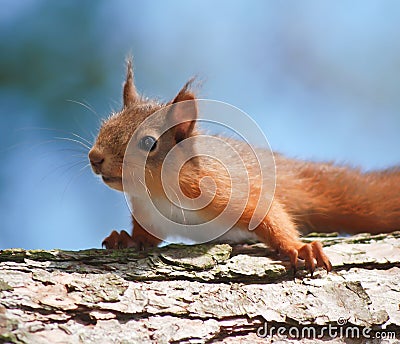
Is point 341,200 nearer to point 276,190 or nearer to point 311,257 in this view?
point 276,190

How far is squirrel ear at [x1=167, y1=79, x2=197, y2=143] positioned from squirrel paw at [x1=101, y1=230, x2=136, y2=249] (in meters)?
0.67

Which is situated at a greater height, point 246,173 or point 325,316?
point 246,173

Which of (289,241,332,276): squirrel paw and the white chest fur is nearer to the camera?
(289,241,332,276): squirrel paw

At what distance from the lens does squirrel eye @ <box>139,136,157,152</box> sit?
3.17m

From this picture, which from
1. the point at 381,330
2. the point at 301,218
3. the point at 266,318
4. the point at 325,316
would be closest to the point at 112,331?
the point at 266,318

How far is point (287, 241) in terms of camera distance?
3068 mm

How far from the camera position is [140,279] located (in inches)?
103

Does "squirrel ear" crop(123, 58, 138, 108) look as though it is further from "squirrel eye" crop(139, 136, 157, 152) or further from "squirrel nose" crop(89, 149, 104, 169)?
"squirrel nose" crop(89, 149, 104, 169)

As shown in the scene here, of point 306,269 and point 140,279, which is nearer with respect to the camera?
point 140,279

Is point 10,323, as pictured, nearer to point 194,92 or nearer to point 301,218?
point 194,92

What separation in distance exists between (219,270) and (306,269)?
1.61ft

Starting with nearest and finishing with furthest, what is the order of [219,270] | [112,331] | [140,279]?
[112,331], [140,279], [219,270]

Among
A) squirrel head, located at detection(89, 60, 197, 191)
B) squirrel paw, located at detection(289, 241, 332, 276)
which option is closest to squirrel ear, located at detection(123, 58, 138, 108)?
squirrel head, located at detection(89, 60, 197, 191)

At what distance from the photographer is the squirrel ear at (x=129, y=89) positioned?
145 inches
